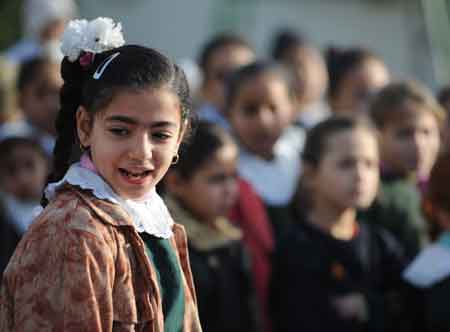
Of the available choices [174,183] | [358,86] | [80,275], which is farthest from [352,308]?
[358,86]

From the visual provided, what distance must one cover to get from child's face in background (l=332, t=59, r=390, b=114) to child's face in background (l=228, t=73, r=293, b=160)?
1233 mm

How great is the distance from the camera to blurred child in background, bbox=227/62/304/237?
494 cm

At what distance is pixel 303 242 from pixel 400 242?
0.58 metres

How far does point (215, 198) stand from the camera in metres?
4.30

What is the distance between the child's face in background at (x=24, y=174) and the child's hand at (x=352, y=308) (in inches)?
59.5

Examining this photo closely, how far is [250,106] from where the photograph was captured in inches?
197

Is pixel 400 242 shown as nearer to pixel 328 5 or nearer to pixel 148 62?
pixel 148 62

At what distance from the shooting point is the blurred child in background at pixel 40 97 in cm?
545

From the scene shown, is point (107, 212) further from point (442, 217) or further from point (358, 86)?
point (358, 86)

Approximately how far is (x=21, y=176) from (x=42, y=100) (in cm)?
89

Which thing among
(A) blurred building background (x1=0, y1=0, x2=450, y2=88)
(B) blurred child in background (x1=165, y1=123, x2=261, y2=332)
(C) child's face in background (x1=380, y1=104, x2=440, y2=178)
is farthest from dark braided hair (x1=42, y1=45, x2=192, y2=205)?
(A) blurred building background (x1=0, y1=0, x2=450, y2=88)

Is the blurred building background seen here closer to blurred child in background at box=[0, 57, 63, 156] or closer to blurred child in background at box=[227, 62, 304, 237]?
blurred child in background at box=[0, 57, 63, 156]

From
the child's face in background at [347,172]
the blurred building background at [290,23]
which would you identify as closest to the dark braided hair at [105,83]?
the child's face in background at [347,172]

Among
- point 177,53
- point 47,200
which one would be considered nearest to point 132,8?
point 177,53
